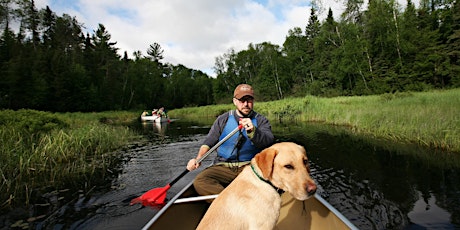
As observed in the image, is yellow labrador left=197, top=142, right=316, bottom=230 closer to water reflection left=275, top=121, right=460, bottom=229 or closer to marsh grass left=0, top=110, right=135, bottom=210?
water reflection left=275, top=121, right=460, bottom=229

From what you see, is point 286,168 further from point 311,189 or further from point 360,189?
point 360,189

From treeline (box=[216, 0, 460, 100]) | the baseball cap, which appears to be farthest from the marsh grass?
treeline (box=[216, 0, 460, 100])

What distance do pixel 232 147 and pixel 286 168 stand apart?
174 cm

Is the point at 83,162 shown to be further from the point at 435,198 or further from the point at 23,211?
the point at 435,198

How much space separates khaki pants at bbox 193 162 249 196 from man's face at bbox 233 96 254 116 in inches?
34.9

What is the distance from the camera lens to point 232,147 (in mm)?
3746

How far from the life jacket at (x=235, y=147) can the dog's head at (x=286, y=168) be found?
1391 mm

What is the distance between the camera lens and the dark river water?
156 inches

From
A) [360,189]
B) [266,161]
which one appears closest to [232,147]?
[266,161]

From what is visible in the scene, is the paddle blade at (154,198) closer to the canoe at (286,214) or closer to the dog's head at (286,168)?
the canoe at (286,214)

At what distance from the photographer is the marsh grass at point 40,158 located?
18.3ft

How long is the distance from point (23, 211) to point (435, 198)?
7884 millimetres

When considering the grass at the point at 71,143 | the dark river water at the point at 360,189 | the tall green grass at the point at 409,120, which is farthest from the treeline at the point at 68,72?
the tall green grass at the point at 409,120

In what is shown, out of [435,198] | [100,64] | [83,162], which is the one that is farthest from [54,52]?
[435,198]
